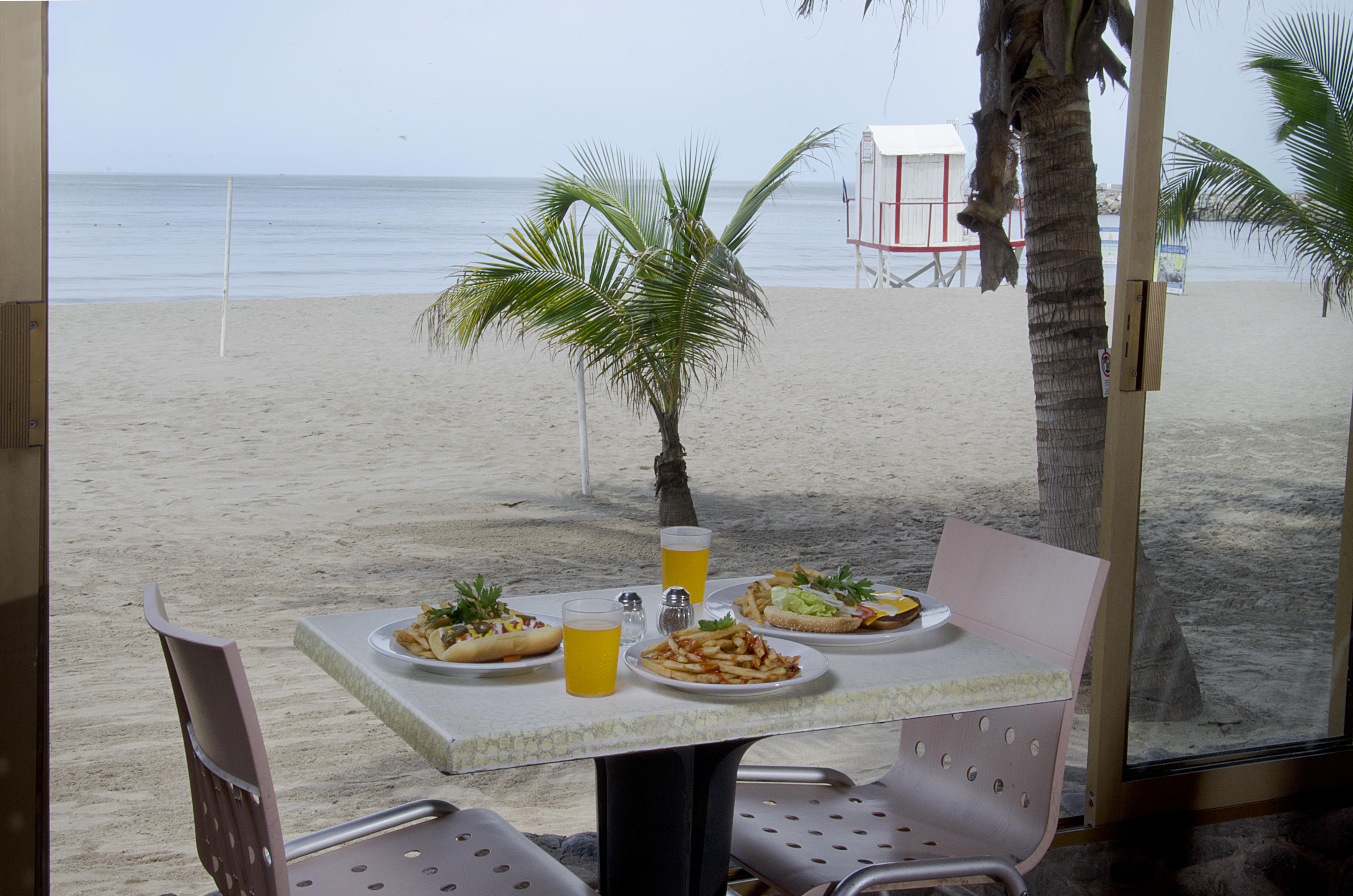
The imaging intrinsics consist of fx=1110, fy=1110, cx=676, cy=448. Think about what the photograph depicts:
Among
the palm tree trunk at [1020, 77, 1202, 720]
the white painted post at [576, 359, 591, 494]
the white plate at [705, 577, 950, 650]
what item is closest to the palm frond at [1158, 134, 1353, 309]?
the white plate at [705, 577, 950, 650]

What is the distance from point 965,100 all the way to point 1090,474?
36889 mm

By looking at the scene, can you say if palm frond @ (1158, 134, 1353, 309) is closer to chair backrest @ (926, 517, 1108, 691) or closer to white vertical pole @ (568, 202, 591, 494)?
chair backrest @ (926, 517, 1108, 691)

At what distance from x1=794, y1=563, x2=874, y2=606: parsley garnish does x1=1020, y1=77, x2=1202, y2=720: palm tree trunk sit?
2.06m

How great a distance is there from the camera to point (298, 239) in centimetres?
2438

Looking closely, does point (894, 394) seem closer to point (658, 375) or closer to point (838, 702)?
point (658, 375)

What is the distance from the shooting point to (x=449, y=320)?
586 centimetres

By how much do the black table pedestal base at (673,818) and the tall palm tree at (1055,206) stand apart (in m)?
2.35

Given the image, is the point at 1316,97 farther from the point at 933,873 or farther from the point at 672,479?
the point at 672,479

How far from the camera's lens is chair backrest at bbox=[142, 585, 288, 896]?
949mm

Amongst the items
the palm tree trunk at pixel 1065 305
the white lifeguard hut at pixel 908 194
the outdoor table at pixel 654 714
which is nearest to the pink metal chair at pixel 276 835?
the outdoor table at pixel 654 714

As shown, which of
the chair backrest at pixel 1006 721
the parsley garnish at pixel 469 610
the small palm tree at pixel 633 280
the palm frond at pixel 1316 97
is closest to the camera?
the parsley garnish at pixel 469 610

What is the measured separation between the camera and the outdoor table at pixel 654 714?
0.98 meters

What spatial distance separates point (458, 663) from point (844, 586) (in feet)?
1.63

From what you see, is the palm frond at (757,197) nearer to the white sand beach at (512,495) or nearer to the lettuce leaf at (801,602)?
the white sand beach at (512,495)
